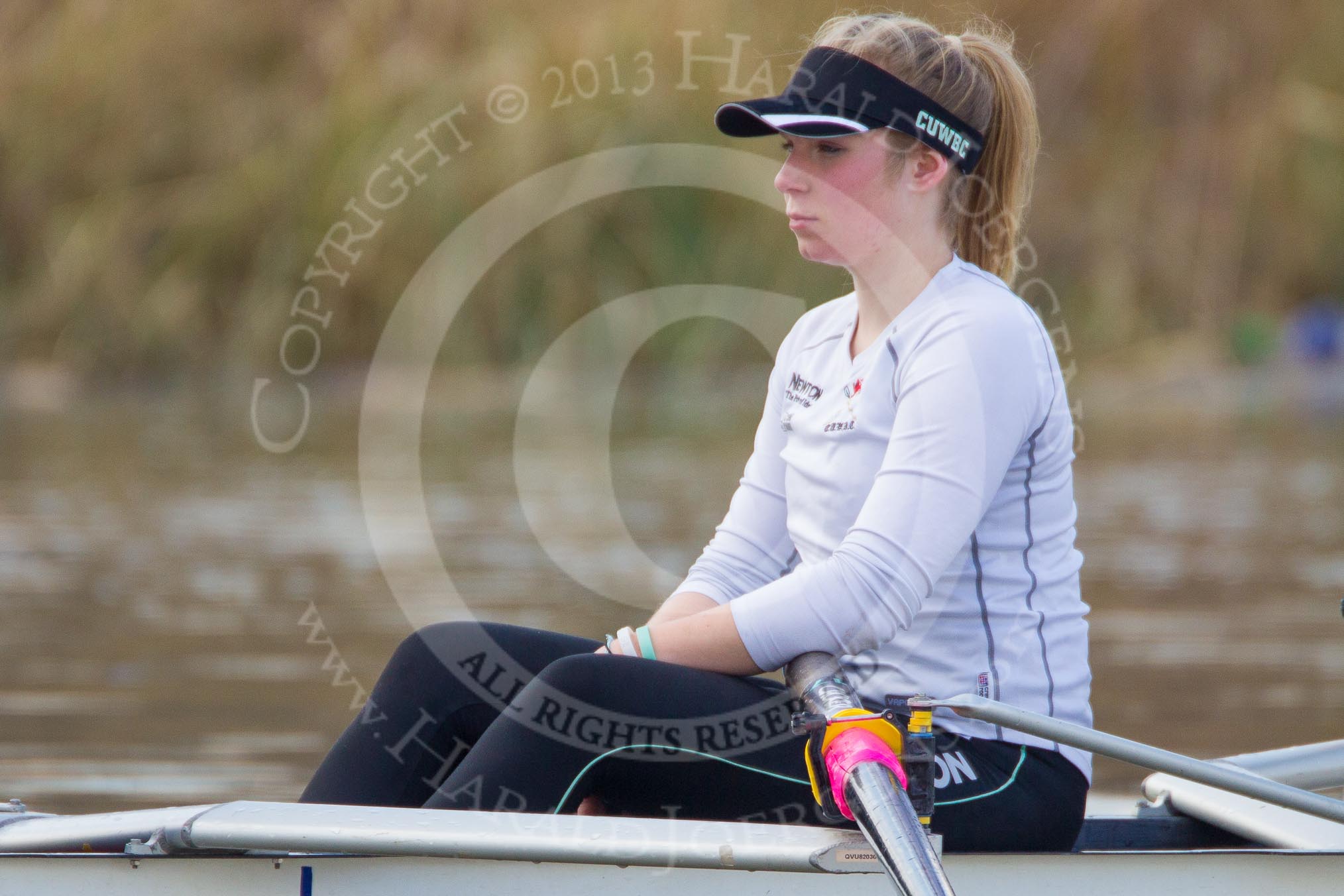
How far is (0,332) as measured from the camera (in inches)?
518

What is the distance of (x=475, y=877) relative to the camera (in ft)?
5.80

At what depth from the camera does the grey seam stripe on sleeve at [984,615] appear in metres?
1.83

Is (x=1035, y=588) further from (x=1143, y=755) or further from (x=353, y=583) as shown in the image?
(x=353, y=583)

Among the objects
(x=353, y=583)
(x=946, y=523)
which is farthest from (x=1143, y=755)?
(x=353, y=583)

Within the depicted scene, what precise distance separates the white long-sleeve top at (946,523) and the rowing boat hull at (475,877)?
0.13m

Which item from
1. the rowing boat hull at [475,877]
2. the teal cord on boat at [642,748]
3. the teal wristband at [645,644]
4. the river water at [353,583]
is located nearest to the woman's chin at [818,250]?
the teal wristband at [645,644]

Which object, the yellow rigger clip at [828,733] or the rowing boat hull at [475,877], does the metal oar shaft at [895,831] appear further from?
the rowing boat hull at [475,877]

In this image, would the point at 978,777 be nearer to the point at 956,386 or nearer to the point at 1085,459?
the point at 956,386

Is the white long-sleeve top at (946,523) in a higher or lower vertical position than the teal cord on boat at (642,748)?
higher

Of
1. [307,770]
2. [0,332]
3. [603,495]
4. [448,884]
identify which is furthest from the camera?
[0,332]

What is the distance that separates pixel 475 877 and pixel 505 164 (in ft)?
35.2

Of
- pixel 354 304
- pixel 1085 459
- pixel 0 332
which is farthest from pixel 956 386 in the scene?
pixel 0 332

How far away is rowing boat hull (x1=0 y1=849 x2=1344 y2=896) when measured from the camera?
69.6 inches

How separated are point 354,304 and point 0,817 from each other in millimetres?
10629
